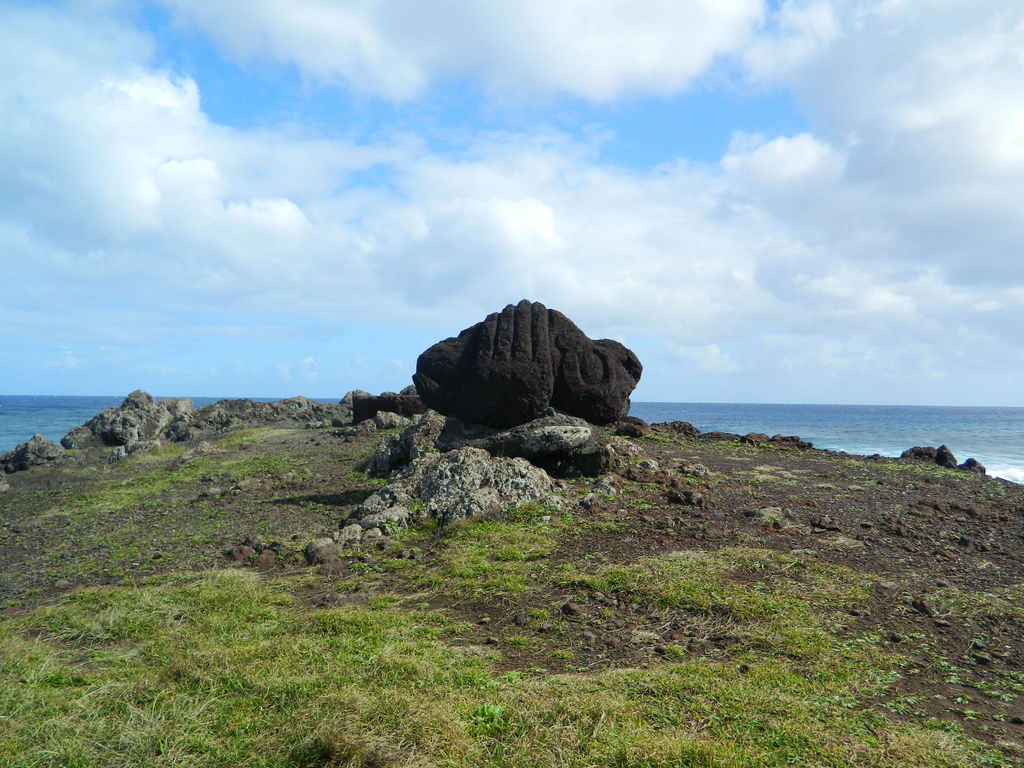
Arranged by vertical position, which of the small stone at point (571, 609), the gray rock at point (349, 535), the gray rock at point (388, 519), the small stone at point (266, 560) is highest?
the gray rock at point (388, 519)

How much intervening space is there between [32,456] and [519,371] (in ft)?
63.0

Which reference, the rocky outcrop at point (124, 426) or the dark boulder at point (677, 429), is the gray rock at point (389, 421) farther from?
the rocky outcrop at point (124, 426)

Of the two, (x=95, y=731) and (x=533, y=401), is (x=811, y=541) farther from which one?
(x=95, y=731)

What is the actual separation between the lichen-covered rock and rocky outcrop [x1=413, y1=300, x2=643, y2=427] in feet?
8.19

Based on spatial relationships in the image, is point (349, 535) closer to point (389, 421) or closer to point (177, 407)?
point (389, 421)

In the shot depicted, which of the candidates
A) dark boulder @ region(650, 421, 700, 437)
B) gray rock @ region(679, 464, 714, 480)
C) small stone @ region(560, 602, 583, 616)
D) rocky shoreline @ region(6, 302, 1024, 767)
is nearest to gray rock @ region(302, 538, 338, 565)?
rocky shoreline @ region(6, 302, 1024, 767)

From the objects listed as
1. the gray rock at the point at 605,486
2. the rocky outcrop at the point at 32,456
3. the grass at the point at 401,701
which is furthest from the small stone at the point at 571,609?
the rocky outcrop at the point at 32,456

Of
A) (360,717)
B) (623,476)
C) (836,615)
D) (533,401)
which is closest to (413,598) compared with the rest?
(360,717)

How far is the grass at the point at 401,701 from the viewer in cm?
399

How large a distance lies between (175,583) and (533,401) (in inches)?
300

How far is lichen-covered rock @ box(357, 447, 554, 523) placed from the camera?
1041 cm

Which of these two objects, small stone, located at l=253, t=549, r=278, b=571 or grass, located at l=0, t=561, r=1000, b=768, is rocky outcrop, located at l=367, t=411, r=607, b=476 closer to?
small stone, located at l=253, t=549, r=278, b=571

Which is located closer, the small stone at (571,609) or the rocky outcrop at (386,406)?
the small stone at (571,609)

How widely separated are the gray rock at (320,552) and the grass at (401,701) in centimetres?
208
